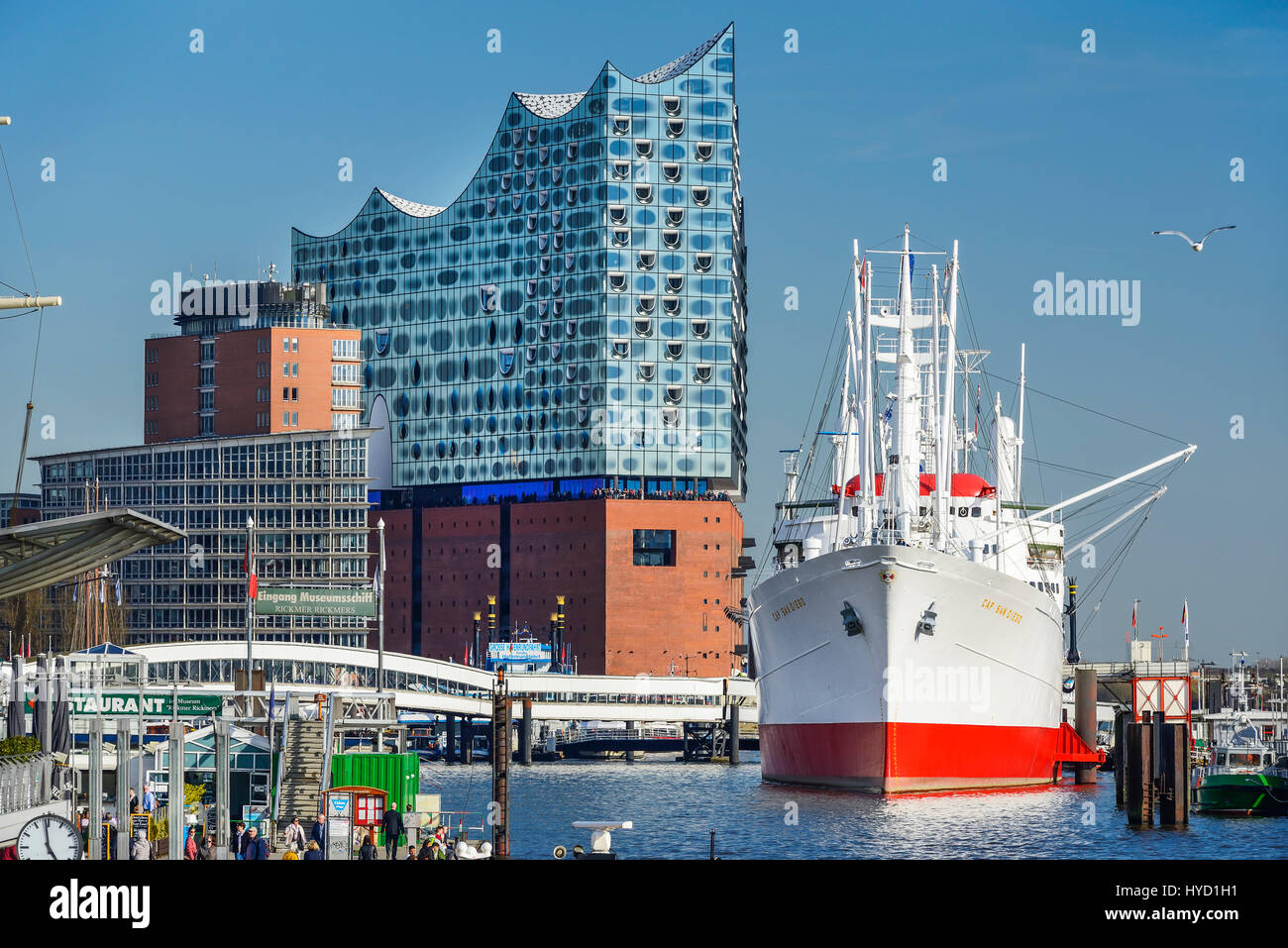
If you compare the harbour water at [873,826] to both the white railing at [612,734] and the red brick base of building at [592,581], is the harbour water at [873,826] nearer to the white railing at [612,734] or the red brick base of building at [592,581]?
the white railing at [612,734]

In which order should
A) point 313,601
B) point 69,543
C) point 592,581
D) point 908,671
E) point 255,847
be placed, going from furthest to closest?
1. point 592,581
2. point 313,601
3. point 908,671
4. point 255,847
5. point 69,543

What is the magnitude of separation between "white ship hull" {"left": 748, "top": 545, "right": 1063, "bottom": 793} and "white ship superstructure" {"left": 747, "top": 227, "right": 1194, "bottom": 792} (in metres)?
0.07

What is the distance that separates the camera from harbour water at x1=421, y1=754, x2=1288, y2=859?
49656mm

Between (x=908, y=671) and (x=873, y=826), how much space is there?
35.8ft

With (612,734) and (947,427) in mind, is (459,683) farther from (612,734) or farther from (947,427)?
(947,427)

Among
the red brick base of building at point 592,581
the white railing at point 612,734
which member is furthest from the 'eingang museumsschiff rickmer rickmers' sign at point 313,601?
the red brick base of building at point 592,581

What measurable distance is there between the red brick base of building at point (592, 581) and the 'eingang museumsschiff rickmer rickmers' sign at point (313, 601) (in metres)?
101

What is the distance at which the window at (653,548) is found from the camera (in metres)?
174

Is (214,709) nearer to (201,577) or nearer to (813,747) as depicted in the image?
(813,747)

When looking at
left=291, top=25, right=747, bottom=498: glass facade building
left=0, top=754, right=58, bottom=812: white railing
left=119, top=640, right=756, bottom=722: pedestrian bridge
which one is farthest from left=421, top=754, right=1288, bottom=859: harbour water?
left=291, top=25, right=747, bottom=498: glass facade building

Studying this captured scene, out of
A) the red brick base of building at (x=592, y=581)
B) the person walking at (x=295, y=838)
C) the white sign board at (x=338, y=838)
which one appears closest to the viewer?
the white sign board at (x=338, y=838)

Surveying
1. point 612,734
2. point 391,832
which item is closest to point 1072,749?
point 391,832

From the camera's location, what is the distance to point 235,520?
156875 millimetres

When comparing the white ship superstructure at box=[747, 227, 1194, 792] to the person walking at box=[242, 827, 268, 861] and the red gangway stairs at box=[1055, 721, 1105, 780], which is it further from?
the person walking at box=[242, 827, 268, 861]
